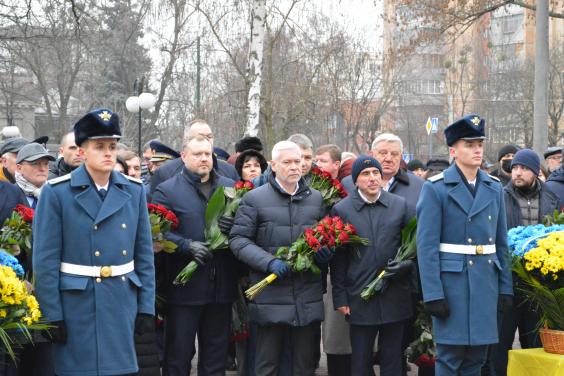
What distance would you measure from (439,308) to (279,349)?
1.40 metres

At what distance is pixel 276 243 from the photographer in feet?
24.9

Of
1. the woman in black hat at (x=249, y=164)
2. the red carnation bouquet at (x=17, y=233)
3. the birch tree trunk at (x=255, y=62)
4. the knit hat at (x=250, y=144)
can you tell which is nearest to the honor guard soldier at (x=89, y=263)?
the red carnation bouquet at (x=17, y=233)

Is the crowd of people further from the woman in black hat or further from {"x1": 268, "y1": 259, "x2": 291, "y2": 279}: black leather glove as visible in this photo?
the woman in black hat

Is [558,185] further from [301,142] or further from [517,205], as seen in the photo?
[301,142]

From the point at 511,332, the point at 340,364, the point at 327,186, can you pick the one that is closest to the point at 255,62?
the point at 327,186

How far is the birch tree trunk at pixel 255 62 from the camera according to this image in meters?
19.0

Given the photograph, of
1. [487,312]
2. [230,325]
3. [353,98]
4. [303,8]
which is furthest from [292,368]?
[353,98]

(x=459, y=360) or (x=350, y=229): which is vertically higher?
(x=350, y=229)

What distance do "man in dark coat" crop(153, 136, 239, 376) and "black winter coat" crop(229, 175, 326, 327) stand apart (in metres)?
0.37

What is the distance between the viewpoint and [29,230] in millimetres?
7246

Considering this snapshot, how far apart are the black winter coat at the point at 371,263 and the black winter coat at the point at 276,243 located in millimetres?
277

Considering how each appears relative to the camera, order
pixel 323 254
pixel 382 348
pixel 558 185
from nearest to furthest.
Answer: pixel 323 254 → pixel 382 348 → pixel 558 185

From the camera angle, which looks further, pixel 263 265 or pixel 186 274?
pixel 186 274

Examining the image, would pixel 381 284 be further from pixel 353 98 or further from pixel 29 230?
pixel 353 98
